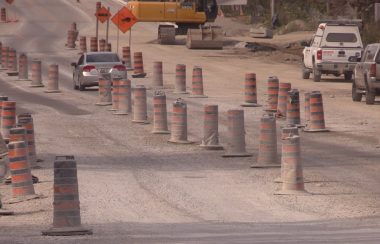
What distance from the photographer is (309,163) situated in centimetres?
2117

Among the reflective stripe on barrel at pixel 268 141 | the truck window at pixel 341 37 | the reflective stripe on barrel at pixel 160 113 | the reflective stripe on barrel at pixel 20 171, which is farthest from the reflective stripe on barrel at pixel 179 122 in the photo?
the truck window at pixel 341 37

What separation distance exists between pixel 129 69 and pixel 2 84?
27.1 feet

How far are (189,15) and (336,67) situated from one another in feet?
77.8

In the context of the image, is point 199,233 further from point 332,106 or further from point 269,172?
point 332,106

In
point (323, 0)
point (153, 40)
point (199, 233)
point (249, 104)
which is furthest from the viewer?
point (323, 0)

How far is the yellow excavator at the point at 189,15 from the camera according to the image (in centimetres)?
6519

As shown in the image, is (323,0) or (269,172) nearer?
(269,172)

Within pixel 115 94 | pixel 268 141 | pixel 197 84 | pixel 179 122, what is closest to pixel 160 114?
pixel 179 122

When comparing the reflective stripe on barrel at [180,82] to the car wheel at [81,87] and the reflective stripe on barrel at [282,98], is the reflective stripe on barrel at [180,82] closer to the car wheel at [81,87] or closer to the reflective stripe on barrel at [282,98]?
the car wheel at [81,87]

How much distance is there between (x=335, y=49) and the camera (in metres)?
43.4

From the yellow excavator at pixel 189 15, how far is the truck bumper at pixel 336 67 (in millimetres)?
21721

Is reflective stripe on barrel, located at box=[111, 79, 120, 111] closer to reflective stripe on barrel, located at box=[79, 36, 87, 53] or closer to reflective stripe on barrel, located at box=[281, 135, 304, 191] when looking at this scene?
reflective stripe on barrel, located at box=[281, 135, 304, 191]

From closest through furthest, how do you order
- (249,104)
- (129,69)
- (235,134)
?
(235,134) → (249,104) → (129,69)

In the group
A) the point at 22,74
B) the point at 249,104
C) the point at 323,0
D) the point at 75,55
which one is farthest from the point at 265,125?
the point at 323,0
